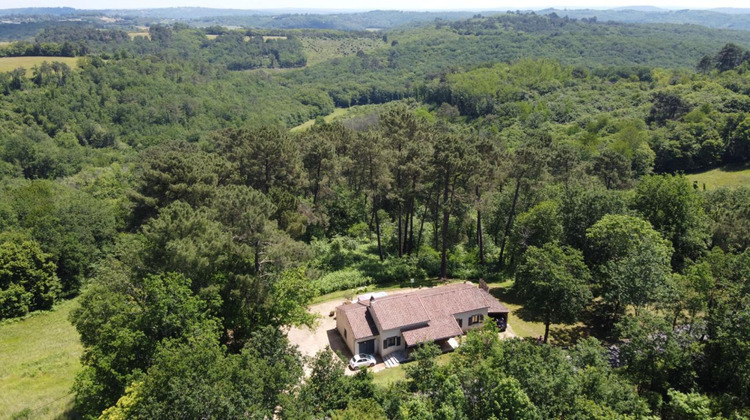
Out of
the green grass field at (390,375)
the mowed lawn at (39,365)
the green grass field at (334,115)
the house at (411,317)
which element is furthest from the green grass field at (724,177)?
the green grass field at (334,115)

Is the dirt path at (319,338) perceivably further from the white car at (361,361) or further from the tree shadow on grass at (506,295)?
the tree shadow on grass at (506,295)

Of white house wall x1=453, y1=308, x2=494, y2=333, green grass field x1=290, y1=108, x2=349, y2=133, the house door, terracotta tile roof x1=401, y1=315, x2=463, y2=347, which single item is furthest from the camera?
green grass field x1=290, y1=108, x2=349, y2=133

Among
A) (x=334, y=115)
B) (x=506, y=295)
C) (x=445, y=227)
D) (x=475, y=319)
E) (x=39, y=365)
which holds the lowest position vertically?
(x=334, y=115)

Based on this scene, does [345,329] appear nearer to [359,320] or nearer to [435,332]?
[359,320]

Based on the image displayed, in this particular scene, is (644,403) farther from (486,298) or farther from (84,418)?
(84,418)

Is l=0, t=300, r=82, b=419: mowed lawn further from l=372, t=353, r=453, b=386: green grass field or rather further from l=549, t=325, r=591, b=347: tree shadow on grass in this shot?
l=549, t=325, r=591, b=347: tree shadow on grass

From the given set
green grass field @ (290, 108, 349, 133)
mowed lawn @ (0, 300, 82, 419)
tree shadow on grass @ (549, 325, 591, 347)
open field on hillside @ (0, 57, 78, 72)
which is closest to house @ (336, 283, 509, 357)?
tree shadow on grass @ (549, 325, 591, 347)

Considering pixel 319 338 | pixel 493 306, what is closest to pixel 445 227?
pixel 493 306
